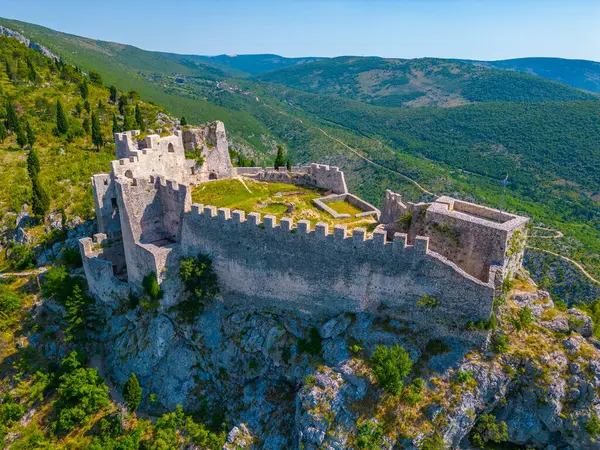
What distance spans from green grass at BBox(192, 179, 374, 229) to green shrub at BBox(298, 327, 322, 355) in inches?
288

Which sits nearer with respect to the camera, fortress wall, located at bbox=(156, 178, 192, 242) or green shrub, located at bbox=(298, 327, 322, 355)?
green shrub, located at bbox=(298, 327, 322, 355)

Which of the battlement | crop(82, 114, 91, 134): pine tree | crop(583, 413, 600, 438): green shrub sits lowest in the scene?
crop(583, 413, 600, 438): green shrub

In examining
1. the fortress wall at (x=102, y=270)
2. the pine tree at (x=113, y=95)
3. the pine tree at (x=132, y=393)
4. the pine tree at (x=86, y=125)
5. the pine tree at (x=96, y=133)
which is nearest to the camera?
the pine tree at (x=132, y=393)

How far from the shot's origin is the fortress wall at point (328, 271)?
23375 millimetres

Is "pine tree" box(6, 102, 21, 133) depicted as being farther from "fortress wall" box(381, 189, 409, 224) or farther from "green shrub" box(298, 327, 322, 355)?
"green shrub" box(298, 327, 322, 355)

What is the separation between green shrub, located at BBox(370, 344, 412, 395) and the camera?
73.3 feet

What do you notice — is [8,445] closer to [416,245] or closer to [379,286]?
[379,286]

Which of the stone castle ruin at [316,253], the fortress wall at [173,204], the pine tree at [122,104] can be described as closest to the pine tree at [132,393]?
the stone castle ruin at [316,253]

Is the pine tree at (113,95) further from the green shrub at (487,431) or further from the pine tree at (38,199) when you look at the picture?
the green shrub at (487,431)

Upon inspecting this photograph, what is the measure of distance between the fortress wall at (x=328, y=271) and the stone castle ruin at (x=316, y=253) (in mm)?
60

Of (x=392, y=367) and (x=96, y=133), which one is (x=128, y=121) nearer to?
(x=96, y=133)

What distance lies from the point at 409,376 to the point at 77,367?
932 inches

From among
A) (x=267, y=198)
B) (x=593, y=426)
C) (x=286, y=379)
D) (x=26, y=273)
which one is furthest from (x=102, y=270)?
(x=593, y=426)

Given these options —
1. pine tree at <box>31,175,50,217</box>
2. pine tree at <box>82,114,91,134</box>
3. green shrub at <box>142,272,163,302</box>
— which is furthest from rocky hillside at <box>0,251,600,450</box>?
pine tree at <box>82,114,91,134</box>
